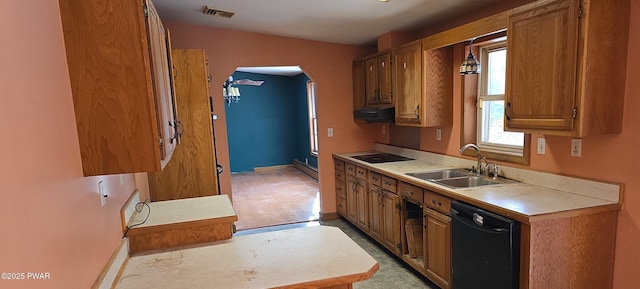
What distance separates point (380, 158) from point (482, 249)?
201cm

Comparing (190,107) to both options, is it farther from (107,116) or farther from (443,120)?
(443,120)

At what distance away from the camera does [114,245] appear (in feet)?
5.15

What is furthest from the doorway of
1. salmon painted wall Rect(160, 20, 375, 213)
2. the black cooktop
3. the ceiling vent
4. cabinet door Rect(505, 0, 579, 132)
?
cabinet door Rect(505, 0, 579, 132)

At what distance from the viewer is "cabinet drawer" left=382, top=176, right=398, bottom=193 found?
125 inches

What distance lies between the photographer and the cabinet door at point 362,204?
3.78 metres

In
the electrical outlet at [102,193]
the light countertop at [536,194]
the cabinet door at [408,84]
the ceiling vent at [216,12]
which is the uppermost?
the ceiling vent at [216,12]

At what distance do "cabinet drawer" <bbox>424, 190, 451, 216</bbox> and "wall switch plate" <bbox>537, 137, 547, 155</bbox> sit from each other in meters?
0.71

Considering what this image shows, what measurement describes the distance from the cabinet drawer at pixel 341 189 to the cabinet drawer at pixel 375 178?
0.77 m

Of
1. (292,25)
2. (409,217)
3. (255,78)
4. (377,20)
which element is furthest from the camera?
(255,78)

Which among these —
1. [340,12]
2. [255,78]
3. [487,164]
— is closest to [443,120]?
[487,164]

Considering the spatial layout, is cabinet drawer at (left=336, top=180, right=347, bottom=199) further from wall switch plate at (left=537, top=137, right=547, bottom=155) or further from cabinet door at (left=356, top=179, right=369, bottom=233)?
wall switch plate at (left=537, top=137, right=547, bottom=155)

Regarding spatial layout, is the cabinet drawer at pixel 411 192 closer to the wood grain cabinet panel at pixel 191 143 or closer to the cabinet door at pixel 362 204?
the cabinet door at pixel 362 204

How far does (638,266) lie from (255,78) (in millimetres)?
7283

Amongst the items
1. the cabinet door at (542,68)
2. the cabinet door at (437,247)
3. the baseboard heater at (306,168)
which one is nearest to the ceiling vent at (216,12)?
the cabinet door at (542,68)
